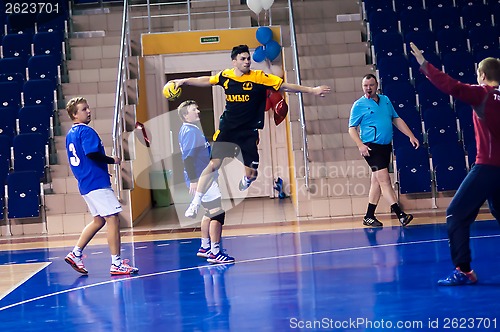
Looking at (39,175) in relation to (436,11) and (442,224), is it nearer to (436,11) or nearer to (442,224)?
(442,224)

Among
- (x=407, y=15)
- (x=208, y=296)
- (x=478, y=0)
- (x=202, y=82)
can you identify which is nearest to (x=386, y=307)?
(x=208, y=296)

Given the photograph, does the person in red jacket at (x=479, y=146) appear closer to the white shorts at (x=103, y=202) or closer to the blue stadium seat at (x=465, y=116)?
the white shorts at (x=103, y=202)

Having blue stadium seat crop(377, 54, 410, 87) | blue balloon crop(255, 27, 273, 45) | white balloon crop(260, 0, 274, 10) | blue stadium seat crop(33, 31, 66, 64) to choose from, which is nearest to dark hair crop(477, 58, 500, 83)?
blue stadium seat crop(377, 54, 410, 87)

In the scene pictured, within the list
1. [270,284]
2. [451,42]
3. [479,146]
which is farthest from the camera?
[451,42]

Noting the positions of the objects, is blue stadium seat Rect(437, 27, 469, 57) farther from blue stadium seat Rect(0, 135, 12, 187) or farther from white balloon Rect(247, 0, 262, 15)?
blue stadium seat Rect(0, 135, 12, 187)

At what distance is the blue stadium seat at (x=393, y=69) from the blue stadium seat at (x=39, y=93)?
5083mm

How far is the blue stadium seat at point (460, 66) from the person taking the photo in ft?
41.5

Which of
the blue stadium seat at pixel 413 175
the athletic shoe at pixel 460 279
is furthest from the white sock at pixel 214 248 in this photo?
the blue stadium seat at pixel 413 175

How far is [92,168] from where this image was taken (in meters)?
7.32

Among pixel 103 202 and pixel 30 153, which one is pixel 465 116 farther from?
pixel 103 202

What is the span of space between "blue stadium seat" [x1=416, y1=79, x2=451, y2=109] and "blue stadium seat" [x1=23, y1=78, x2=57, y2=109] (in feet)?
18.3

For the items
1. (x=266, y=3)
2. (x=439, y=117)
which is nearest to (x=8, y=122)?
(x=266, y=3)

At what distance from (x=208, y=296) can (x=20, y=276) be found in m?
2.38

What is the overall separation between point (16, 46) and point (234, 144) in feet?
24.7
